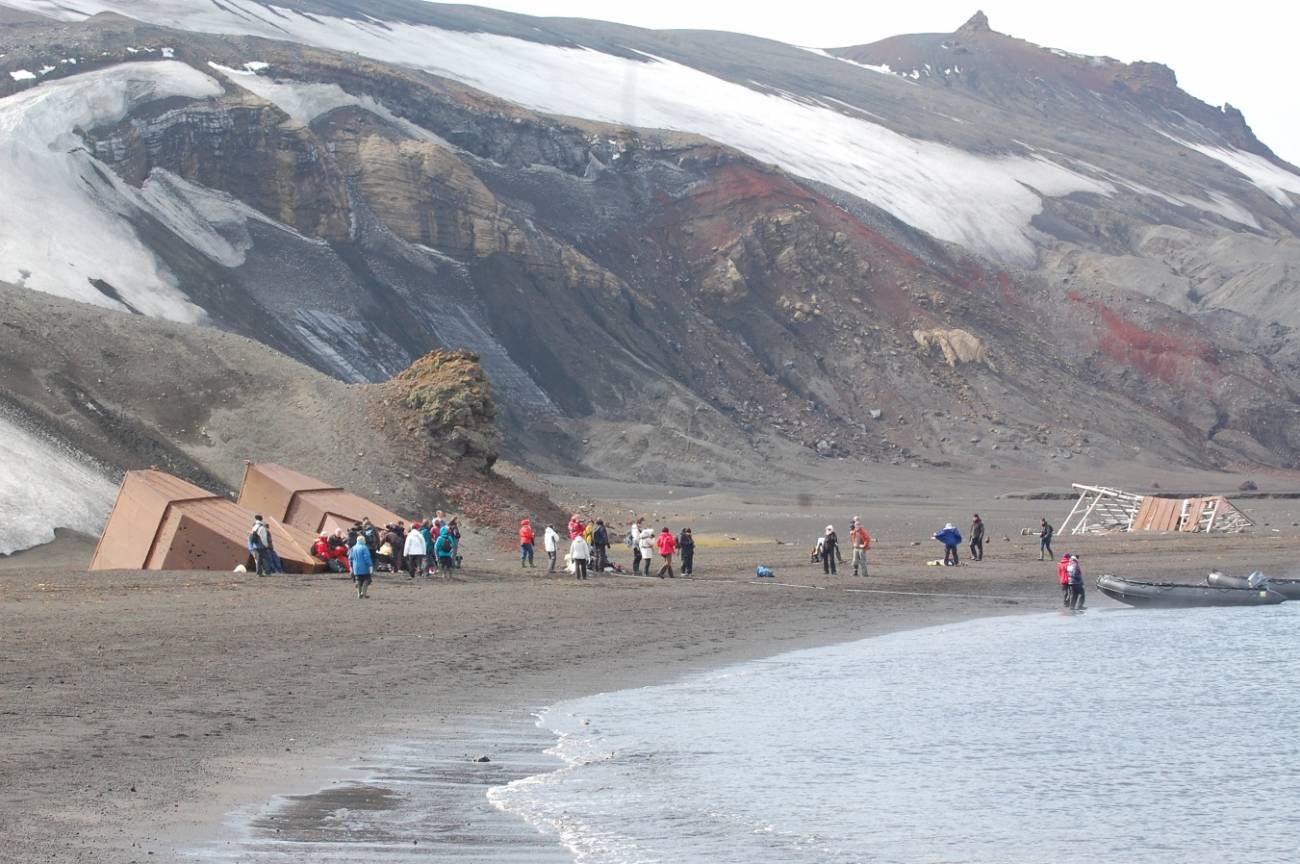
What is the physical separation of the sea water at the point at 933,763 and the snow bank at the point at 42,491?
1626 cm

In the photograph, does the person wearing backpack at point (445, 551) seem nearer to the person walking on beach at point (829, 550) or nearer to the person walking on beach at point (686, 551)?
the person walking on beach at point (686, 551)

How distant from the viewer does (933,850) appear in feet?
43.8

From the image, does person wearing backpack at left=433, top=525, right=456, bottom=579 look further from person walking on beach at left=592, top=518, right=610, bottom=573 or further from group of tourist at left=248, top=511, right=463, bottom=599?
person walking on beach at left=592, top=518, right=610, bottom=573

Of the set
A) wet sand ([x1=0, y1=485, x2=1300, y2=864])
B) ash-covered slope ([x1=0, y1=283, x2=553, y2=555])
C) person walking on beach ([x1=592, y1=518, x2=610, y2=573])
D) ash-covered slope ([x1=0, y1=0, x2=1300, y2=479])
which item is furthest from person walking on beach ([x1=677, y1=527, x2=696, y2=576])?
ash-covered slope ([x1=0, y1=0, x2=1300, y2=479])

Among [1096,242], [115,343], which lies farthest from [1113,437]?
[115,343]

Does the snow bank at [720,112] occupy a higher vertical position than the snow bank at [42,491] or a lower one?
higher

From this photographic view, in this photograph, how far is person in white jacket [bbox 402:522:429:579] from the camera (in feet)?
105

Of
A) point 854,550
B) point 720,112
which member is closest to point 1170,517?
point 854,550

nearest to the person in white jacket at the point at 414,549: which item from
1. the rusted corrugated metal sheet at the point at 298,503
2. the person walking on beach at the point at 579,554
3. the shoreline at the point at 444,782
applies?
the rusted corrugated metal sheet at the point at 298,503

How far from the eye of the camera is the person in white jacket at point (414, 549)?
31906mm

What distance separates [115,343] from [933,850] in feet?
110

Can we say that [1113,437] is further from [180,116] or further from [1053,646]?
[1053,646]

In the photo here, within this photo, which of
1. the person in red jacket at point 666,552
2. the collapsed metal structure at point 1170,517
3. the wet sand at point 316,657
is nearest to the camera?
the wet sand at point 316,657

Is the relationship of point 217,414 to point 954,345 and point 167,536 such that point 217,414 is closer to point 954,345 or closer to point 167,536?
point 167,536
